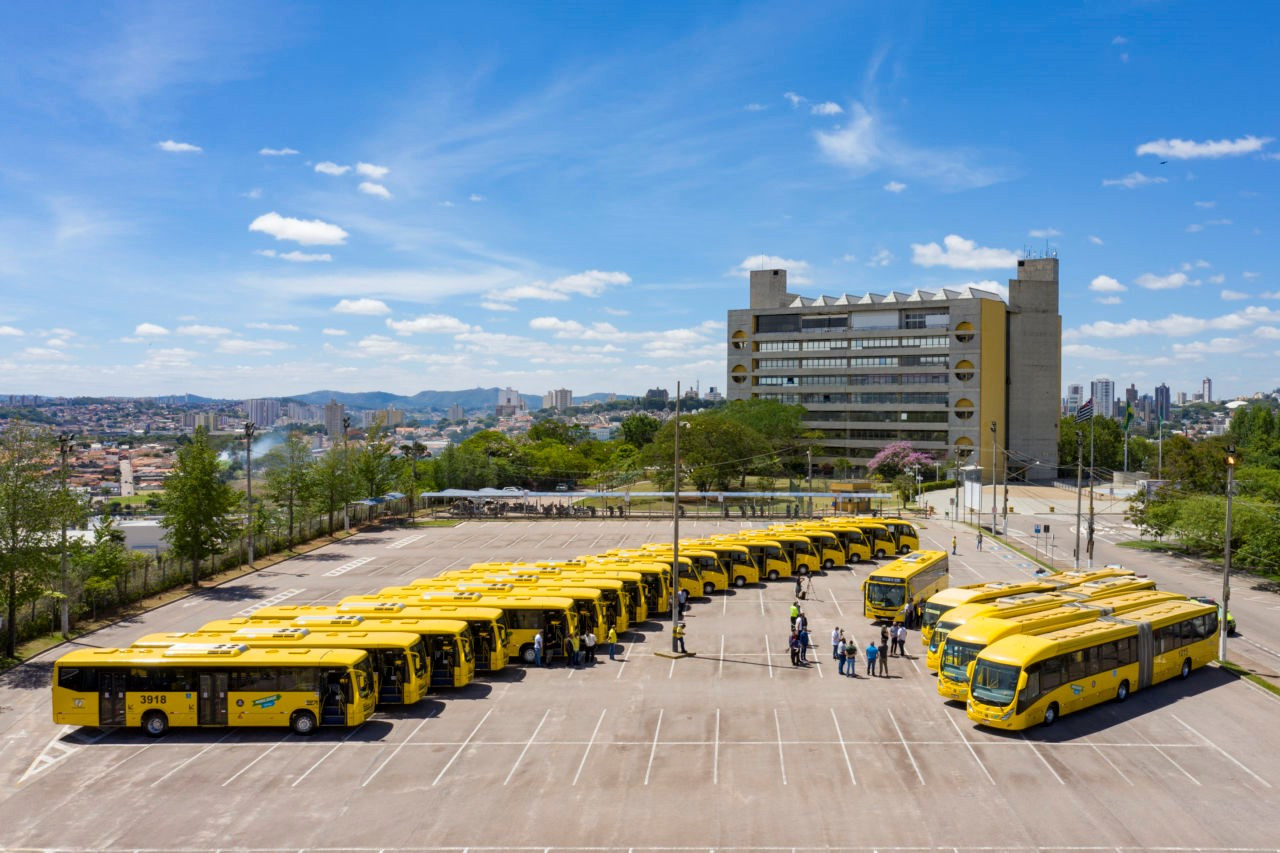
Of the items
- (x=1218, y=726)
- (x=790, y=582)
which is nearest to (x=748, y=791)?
(x=1218, y=726)

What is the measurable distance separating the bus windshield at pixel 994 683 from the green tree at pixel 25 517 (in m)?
33.9

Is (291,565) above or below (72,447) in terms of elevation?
below

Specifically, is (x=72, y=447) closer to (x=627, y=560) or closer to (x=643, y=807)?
(x=627, y=560)

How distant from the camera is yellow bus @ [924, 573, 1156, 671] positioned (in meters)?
29.8

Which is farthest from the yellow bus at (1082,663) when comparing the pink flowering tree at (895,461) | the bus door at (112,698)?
the pink flowering tree at (895,461)

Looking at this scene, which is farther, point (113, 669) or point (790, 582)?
point (790, 582)

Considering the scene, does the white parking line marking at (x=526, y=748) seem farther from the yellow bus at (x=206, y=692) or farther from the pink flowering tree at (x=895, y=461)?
the pink flowering tree at (x=895, y=461)

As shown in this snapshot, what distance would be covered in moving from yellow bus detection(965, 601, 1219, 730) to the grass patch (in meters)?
1.16

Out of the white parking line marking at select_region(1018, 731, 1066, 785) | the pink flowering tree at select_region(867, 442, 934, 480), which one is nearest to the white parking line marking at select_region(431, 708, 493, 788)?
the white parking line marking at select_region(1018, 731, 1066, 785)

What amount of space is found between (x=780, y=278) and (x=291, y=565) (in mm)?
100213

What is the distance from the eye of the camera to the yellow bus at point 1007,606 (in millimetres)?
29844

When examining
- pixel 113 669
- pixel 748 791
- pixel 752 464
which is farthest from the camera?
pixel 752 464

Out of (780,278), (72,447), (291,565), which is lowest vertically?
(291,565)

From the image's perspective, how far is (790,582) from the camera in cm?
4800
